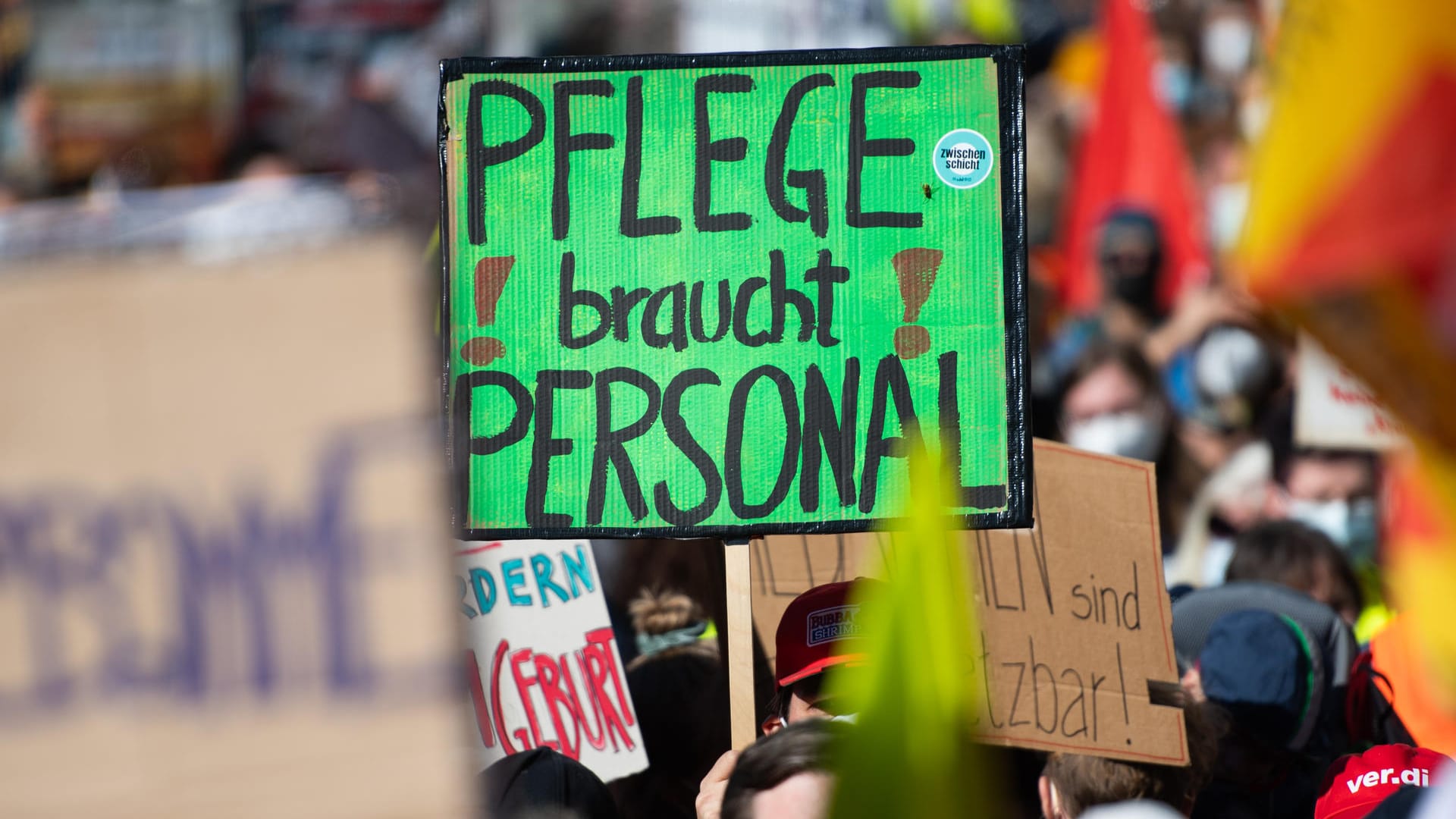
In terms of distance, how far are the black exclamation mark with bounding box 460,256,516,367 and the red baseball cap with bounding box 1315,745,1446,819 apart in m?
1.44

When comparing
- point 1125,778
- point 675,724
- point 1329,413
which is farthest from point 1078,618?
point 1329,413

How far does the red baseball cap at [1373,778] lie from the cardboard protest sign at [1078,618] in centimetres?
23

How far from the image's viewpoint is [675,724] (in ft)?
9.82

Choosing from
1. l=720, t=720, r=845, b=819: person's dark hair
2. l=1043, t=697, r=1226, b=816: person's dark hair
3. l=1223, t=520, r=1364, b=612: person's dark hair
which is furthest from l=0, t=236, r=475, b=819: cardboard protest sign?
l=1223, t=520, r=1364, b=612: person's dark hair

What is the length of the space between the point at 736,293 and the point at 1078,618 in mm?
800

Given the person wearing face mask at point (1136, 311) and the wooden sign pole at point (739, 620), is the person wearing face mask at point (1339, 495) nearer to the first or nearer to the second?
the person wearing face mask at point (1136, 311)

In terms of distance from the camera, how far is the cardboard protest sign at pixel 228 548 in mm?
1475

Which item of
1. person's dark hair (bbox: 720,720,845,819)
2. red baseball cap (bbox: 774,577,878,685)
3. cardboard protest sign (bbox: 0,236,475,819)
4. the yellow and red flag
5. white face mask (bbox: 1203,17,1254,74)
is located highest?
white face mask (bbox: 1203,17,1254,74)

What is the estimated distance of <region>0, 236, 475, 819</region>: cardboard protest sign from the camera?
1475mm

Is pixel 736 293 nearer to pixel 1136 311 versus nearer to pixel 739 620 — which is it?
pixel 739 620

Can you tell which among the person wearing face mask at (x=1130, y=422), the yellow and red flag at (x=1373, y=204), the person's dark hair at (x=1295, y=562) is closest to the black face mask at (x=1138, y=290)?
the person wearing face mask at (x=1130, y=422)

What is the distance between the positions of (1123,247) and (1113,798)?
4014mm

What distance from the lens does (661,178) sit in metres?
2.44

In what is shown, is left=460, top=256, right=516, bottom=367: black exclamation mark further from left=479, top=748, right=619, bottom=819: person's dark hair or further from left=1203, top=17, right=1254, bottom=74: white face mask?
left=1203, top=17, right=1254, bottom=74: white face mask
